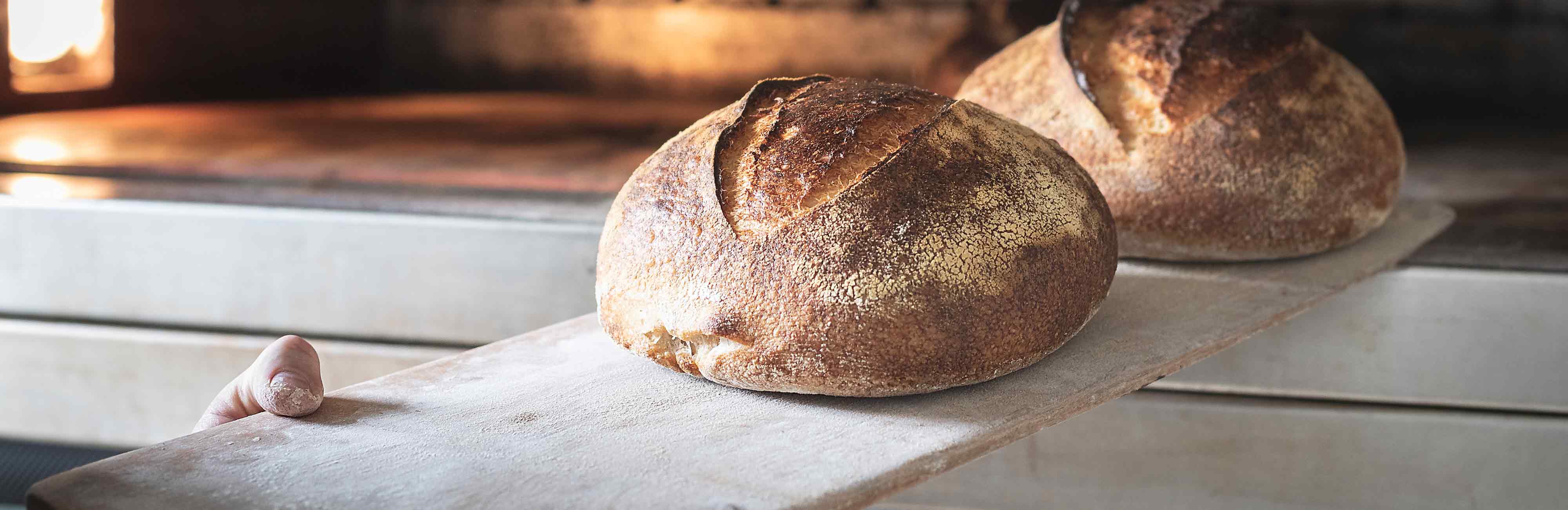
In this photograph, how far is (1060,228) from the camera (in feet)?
3.03

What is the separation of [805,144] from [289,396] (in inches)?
16.1

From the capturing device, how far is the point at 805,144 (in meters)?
0.90

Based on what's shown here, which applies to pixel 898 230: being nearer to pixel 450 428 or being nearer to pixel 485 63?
pixel 450 428

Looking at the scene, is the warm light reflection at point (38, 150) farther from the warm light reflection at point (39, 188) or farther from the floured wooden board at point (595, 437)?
the floured wooden board at point (595, 437)

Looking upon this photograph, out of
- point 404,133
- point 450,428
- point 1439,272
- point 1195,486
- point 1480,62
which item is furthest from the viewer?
point 1480,62

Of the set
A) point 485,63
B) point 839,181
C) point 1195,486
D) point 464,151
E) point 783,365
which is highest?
point 485,63

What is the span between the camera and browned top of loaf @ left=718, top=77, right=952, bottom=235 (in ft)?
2.85

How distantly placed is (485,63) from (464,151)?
3.69 ft

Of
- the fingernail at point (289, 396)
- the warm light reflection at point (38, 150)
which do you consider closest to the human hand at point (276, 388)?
the fingernail at point (289, 396)

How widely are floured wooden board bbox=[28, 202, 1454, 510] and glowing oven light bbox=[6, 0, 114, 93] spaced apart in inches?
69.8

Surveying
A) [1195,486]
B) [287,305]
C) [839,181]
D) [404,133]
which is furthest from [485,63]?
[839,181]

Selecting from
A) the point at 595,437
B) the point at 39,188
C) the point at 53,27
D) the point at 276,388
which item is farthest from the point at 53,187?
the point at 595,437

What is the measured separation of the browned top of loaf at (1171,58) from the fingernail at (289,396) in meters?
0.82

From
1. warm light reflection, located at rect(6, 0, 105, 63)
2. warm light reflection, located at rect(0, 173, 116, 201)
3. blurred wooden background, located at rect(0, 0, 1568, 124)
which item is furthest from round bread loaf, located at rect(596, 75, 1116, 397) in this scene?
warm light reflection, located at rect(6, 0, 105, 63)
